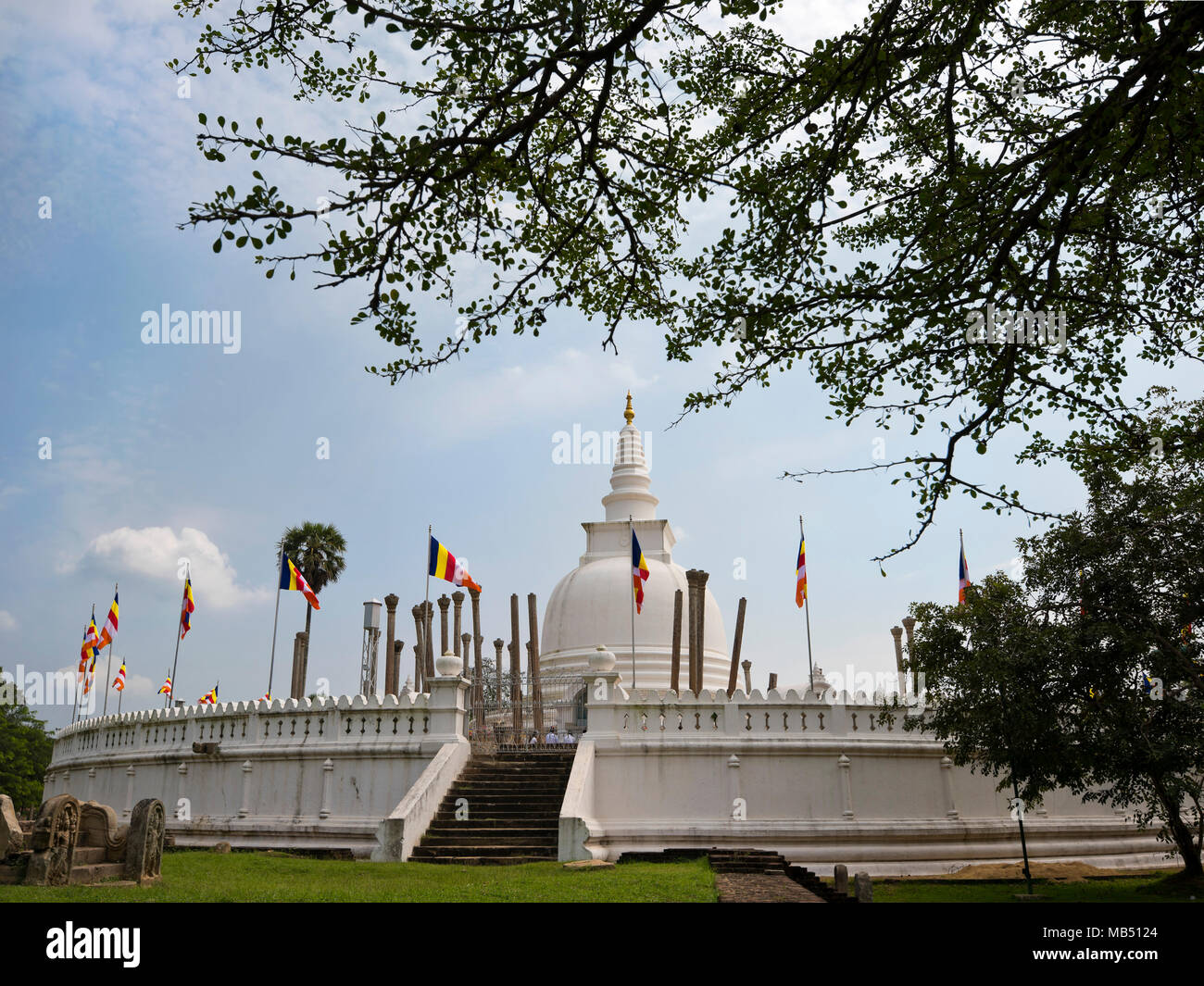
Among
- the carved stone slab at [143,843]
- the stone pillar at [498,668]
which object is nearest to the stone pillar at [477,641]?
the stone pillar at [498,668]

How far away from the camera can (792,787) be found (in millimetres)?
20297

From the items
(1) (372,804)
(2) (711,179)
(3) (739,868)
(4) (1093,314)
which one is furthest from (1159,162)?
(1) (372,804)

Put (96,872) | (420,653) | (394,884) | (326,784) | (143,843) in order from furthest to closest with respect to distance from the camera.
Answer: (420,653)
(326,784)
(394,884)
(143,843)
(96,872)

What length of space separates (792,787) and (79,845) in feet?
44.6

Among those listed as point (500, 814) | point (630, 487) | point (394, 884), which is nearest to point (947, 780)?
point (500, 814)

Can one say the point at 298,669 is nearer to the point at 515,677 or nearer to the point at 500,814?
the point at 515,677

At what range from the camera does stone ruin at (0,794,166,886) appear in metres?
11.7

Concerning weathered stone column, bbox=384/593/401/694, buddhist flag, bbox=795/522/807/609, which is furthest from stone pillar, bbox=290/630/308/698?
buddhist flag, bbox=795/522/807/609

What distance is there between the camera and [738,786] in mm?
20141

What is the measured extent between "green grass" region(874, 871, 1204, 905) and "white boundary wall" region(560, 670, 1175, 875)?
52.8 inches

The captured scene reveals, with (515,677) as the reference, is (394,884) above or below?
below

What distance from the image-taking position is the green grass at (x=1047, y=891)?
16.3 m

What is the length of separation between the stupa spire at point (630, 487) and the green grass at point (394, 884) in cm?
2409

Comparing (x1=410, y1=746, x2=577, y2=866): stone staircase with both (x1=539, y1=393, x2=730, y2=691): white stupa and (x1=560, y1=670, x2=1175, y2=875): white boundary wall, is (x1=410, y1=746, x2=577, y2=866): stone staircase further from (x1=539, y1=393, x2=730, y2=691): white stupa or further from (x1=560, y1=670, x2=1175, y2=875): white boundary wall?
(x1=539, y1=393, x2=730, y2=691): white stupa
